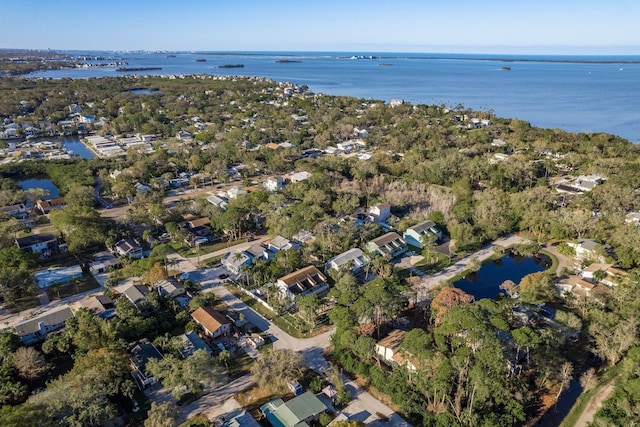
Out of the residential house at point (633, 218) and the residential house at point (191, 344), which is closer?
the residential house at point (191, 344)

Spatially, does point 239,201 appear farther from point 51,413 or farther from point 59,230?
point 51,413

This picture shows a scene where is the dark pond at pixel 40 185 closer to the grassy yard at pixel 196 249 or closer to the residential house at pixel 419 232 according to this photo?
the grassy yard at pixel 196 249

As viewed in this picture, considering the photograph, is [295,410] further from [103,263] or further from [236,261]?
[103,263]

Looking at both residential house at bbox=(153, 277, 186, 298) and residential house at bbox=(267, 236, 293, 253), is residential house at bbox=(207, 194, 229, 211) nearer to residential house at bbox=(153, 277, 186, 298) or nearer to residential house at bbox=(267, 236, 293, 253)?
residential house at bbox=(267, 236, 293, 253)

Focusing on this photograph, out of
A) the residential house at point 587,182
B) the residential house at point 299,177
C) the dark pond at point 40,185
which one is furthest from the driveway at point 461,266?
the dark pond at point 40,185

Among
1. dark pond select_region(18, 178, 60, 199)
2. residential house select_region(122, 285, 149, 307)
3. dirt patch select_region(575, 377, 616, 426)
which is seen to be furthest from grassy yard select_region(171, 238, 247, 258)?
dirt patch select_region(575, 377, 616, 426)

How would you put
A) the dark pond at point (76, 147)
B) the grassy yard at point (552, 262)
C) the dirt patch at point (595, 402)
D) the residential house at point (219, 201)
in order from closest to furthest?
the dirt patch at point (595, 402)
the grassy yard at point (552, 262)
the residential house at point (219, 201)
the dark pond at point (76, 147)

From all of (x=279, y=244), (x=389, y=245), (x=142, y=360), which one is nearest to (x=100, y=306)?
(x=142, y=360)
